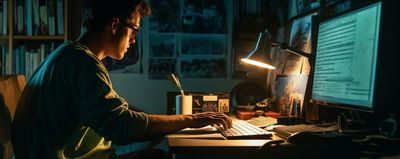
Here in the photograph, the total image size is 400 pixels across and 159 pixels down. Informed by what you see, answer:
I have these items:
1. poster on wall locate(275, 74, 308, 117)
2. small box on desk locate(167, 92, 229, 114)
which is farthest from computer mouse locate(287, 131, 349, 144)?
small box on desk locate(167, 92, 229, 114)

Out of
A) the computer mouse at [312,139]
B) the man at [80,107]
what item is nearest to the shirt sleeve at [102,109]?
the man at [80,107]

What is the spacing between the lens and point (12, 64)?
2.20m

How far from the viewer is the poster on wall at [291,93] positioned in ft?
5.10

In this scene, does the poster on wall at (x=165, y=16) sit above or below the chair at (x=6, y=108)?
above

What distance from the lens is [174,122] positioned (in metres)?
1.07

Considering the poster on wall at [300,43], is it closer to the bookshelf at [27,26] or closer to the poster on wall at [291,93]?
the poster on wall at [291,93]

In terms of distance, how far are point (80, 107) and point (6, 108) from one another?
0.30 meters

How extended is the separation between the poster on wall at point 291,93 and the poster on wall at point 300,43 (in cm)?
4

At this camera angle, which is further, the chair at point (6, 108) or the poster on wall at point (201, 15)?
the poster on wall at point (201, 15)

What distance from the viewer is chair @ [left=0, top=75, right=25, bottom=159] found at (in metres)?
1.09

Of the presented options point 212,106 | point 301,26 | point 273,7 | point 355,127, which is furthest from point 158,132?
point 273,7

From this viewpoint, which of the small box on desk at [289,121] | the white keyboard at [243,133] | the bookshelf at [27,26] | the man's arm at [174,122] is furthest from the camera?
the bookshelf at [27,26]

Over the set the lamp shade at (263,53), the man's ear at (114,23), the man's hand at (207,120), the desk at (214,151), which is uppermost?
the man's ear at (114,23)

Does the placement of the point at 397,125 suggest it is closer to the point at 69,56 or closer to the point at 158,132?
the point at 158,132
